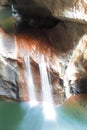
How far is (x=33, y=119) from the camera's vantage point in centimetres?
564

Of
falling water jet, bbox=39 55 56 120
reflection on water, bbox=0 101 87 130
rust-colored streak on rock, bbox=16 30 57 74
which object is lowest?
reflection on water, bbox=0 101 87 130

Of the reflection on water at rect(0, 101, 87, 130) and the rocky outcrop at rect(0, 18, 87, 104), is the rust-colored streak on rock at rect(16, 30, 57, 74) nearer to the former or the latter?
the rocky outcrop at rect(0, 18, 87, 104)

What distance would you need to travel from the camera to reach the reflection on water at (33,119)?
17.8ft

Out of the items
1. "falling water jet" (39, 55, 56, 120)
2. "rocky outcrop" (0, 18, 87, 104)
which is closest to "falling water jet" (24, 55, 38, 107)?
"rocky outcrop" (0, 18, 87, 104)

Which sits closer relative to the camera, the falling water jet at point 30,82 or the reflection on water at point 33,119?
the reflection on water at point 33,119

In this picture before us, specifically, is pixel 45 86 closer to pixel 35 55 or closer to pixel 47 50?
pixel 35 55

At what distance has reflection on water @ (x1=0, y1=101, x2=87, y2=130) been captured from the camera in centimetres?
542

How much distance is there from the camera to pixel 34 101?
613 cm

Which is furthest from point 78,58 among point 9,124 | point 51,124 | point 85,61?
point 9,124

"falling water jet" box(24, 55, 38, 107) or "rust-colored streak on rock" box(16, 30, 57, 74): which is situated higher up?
"rust-colored streak on rock" box(16, 30, 57, 74)

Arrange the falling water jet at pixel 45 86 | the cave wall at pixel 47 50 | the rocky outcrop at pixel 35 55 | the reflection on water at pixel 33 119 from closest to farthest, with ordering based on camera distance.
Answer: the reflection on water at pixel 33 119, the cave wall at pixel 47 50, the rocky outcrop at pixel 35 55, the falling water jet at pixel 45 86

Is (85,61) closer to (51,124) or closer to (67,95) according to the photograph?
(67,95)

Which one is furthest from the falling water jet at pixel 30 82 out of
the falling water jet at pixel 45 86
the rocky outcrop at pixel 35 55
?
the falling water jet at pixel 45 86

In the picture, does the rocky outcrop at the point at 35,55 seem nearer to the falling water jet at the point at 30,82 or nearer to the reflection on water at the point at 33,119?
the falling water jet at the point at 30,82
